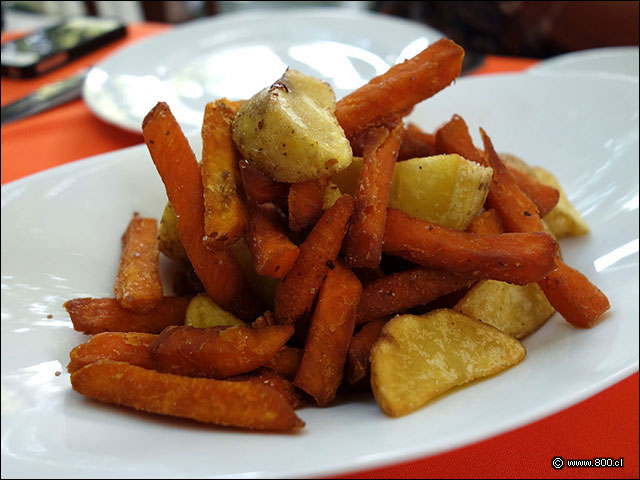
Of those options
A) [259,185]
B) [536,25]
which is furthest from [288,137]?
[536,25]

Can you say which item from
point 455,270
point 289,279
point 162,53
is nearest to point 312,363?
point 289,279

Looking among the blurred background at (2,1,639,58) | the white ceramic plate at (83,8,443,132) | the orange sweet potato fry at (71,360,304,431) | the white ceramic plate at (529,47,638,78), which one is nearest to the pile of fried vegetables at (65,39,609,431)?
the orange sweet potato fry at (71,360,304,431)

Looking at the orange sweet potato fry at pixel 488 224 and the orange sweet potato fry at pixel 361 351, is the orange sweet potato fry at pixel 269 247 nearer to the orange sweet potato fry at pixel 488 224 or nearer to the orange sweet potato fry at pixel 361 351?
the orange sweet potato fry at pixel 361 351

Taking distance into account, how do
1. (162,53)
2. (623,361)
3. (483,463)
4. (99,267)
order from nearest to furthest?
(623,361) → (483,463) → (99,267) → (162,53)

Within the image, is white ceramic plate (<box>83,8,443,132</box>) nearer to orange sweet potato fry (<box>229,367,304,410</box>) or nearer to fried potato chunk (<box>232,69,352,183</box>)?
fried potato chunk (<box>232,69,352,183</box>)

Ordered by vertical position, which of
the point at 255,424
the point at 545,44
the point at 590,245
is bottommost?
the point at 545,44

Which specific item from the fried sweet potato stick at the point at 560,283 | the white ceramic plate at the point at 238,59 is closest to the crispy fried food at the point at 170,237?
the fried sweet potato stick at the point at 560,283

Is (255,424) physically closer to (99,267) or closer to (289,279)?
(289,279)
